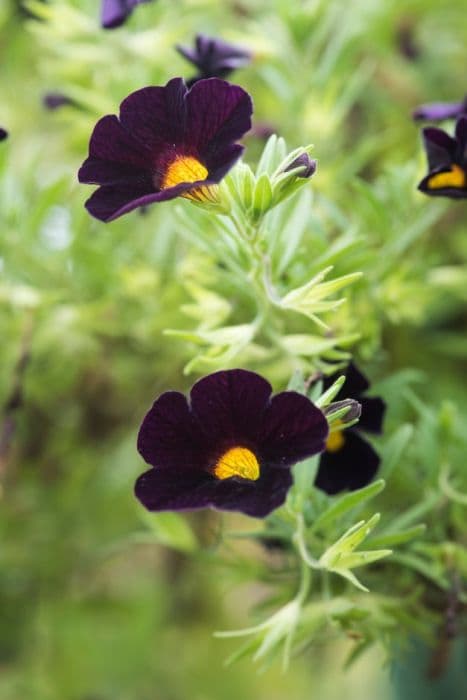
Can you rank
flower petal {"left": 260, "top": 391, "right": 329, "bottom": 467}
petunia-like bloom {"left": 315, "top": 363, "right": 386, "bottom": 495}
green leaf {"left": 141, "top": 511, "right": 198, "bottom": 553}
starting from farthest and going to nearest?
green leaf {"left": 141, "top": 511, "right": 198, "bottom": 553} → petunia-like bloom {"left": 315, "top": 363, "right": 386, "bottom": 495} → flower petal {"left": 260, "top": 391, "right": 329, "bottom": 467}

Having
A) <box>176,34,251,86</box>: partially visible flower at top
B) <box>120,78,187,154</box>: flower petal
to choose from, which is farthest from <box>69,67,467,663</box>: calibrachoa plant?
<box>176,34,251,86</box>: partially visible flower at top

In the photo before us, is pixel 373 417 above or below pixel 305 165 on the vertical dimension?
below

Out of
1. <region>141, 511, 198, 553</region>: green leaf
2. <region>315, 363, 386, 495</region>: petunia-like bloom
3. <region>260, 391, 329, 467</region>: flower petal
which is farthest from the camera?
<region>141, 511, 198, 553</region>: green leaf

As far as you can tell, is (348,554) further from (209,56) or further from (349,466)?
(209,56)

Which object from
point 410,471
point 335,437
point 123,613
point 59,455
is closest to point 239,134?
point 335,437

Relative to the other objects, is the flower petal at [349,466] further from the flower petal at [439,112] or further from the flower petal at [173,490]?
the flower petal at [439,112]

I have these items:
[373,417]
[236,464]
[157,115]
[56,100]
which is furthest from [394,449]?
[56,100]

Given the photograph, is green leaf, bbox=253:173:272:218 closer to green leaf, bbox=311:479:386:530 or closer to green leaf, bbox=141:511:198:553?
green leaf, bbox=311:479:386:530
